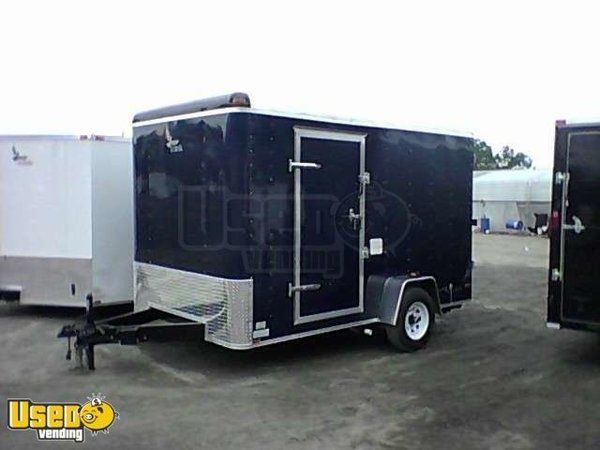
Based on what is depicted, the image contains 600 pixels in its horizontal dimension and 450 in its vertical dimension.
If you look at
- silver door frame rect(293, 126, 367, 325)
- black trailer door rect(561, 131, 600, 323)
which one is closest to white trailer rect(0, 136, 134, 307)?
silver door frame rect(293, 126, 367, 325)

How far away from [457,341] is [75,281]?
5222 millimetres

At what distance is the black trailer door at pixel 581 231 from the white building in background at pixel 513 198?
24.9 metres

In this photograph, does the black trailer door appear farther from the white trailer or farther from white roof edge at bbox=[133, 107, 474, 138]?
the white trailer

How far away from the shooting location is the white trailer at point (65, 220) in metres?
8.73

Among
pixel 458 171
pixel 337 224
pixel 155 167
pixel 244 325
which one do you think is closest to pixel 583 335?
pixel 458 171

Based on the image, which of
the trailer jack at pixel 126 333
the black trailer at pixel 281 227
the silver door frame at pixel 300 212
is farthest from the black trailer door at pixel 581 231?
the trailer jack at pixel 126 333

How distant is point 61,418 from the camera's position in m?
5.12

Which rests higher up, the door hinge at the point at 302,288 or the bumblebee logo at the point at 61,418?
the door hinge at the point at 302,288

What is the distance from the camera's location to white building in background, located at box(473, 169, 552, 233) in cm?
3084

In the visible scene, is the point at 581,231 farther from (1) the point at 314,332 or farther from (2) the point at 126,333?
(2) the point at 126,333

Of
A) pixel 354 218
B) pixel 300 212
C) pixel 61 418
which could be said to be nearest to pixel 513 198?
pixel 354 218

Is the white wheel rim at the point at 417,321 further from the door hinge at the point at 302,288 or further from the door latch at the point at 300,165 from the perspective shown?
the door latch at the point at 300,165

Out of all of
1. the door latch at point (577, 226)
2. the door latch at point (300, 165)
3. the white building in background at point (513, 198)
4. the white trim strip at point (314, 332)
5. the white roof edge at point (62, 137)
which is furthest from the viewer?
the white building in background at point (513, 198)

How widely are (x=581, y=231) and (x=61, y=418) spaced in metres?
5.22
